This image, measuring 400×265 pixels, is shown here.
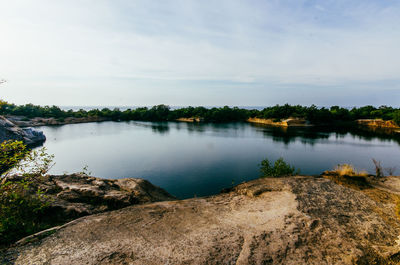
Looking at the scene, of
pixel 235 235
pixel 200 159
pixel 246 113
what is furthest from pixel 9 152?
pixel 246 113

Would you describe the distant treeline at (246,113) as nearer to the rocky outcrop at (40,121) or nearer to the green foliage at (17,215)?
the rocky outcrop at (40,121)

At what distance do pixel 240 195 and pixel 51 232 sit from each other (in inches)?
275

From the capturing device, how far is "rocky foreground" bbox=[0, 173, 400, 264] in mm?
4391

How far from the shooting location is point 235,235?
17.0 ft

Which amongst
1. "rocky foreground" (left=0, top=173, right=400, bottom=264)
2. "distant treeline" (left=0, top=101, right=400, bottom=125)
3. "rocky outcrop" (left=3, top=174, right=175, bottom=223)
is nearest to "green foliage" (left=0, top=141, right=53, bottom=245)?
"rocky outcrop" (left=3, top=174, right=175, bottom=223)

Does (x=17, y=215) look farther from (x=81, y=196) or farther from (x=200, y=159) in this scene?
(x=200, y=159)

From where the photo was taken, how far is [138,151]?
30516 mm

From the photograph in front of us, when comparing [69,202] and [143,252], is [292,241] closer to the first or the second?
[143,252]

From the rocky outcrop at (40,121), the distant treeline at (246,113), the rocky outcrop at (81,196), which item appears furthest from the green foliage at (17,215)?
the distant treeline at (246,113)

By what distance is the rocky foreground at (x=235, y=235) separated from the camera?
173 inches

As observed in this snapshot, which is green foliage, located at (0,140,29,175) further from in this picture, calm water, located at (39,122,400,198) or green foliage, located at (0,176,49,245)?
calm water, located at (39,122,400,198)

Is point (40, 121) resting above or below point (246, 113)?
below

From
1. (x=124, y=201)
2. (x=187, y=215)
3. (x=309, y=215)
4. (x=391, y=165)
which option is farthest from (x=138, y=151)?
(x=391, y=165)

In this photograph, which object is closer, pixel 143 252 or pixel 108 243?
pixel 143 252
